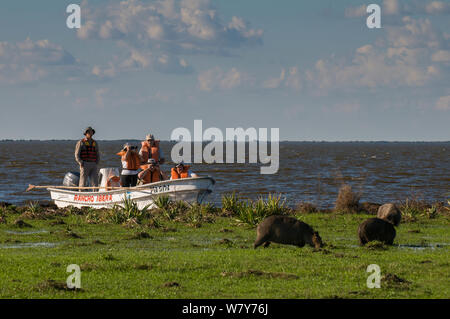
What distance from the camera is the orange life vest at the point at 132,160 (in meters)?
23.4

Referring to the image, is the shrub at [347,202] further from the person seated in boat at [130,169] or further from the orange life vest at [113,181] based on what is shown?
the orange life vest at [113,181]

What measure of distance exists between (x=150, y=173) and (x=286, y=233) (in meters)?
10.6

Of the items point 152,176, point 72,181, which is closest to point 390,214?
point 152,176

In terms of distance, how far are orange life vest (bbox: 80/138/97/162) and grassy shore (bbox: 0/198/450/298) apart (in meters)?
3.54

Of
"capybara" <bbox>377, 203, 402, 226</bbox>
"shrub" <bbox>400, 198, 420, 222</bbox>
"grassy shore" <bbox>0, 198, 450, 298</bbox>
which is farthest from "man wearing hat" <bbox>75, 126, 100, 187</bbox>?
"shrub" <bbox>400, 198, 420, 222</bbox>

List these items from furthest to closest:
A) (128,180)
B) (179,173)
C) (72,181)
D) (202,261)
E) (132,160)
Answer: (72,181) → (128,180) → (179,173) → (132,160) → (202,261)

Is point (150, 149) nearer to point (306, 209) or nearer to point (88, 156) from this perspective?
point (88, 156)

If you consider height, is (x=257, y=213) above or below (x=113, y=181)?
below

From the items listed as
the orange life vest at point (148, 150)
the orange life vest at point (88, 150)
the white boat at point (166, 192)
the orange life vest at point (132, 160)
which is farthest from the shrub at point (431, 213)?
the orange life vest at point (88, 150)

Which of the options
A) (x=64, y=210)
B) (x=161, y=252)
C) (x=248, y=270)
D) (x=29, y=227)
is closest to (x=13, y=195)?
(x=64, y=210)

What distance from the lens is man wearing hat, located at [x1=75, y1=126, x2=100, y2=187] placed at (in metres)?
23.1

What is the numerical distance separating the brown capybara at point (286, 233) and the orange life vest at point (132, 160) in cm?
990

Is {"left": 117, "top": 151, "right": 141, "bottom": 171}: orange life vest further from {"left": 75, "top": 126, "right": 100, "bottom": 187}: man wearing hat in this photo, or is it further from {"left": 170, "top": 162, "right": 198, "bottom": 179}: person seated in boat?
{"left": 170, "top": 162, "right": 198, "bottom": 179}: person seated in boat

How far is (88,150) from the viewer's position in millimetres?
23328
